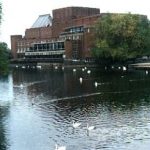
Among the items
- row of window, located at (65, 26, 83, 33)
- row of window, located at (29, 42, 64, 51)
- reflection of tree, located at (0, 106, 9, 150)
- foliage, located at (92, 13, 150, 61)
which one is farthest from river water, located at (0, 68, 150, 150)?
row of window, located at (65, 26, 83, 33)

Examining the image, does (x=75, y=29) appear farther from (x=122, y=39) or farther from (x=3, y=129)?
(x=3, y=129)

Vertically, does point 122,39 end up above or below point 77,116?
above

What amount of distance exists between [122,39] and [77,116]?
82525 mm

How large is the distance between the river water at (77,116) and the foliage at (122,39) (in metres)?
40.9

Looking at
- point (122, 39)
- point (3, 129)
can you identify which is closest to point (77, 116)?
point (3, 129)

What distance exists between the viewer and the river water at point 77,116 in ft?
153

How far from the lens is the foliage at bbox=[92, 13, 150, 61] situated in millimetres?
137125

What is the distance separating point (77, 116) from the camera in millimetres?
59938

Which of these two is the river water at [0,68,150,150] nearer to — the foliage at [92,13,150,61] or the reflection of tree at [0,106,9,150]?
the reflection of tree at [0,106,9,150]

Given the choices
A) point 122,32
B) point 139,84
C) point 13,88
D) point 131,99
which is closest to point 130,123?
point 131,99

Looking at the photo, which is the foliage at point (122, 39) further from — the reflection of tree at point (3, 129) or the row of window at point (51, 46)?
the reflection of tree at point (3, 129)

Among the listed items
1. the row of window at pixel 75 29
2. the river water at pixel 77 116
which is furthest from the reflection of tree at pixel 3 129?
the row of window at pixel 75 29

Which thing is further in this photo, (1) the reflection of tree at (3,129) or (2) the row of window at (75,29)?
(2) the row of window at (75,29)

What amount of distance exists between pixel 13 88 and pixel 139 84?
2589 cm
